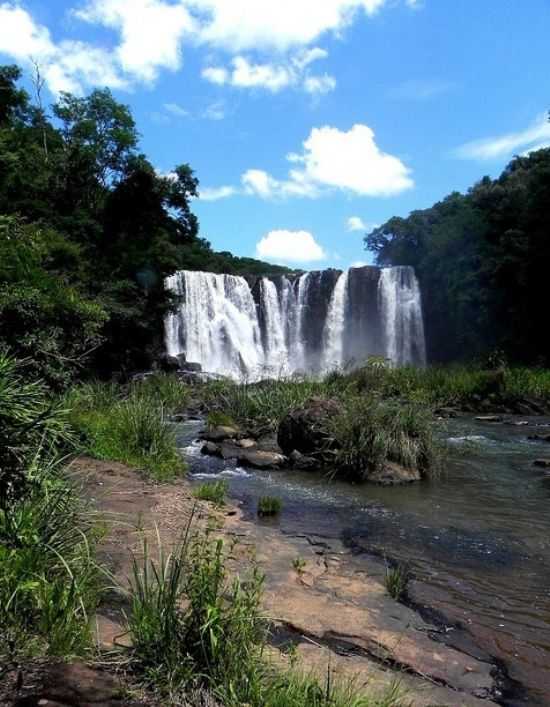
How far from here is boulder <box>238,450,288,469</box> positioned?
12.6m

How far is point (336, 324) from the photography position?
39.9 metres

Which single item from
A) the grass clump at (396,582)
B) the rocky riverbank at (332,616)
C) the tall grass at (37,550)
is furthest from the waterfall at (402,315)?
the tall grass at (37,550)

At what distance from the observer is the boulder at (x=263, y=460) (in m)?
12.6

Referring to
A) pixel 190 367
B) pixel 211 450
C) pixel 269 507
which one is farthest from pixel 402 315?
pixel 269 507

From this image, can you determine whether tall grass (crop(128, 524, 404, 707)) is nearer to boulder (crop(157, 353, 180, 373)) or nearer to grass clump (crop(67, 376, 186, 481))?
grass clump (crop(67, 376, 186, 481))

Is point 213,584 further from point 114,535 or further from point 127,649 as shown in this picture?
point 114,535

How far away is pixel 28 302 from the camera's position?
914 centimetres

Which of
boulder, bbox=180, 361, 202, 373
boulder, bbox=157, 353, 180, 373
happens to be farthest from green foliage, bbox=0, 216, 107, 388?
boulder, bbox=180, 361, 202, 373

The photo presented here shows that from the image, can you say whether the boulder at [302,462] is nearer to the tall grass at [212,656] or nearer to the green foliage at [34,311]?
the green foliage at [34,311]

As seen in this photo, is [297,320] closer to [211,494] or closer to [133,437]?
[133,437]

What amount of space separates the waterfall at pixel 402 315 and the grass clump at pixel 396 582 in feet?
113

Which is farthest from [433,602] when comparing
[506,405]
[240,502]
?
[506,405]

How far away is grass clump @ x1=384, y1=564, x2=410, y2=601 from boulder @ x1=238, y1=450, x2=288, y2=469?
20.7 feet

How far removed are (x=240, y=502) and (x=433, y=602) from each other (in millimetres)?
4384
